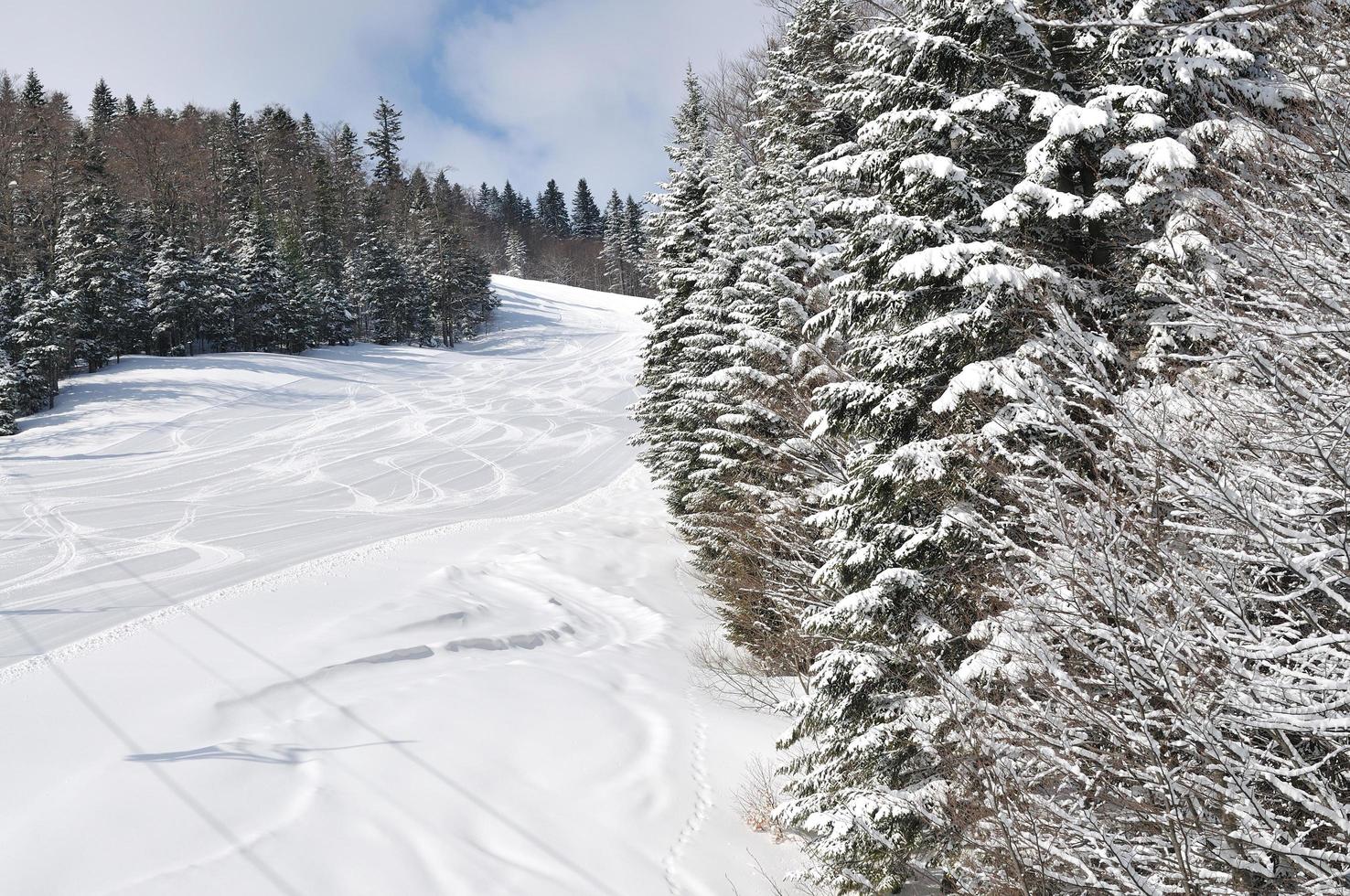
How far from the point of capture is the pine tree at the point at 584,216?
387 ft

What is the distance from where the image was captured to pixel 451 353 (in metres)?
51.9

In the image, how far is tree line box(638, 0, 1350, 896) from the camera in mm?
3377

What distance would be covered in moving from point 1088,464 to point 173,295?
4501 centimetres

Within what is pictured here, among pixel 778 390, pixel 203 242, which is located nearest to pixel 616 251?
pixel 203 242

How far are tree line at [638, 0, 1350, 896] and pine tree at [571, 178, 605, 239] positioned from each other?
378 ft

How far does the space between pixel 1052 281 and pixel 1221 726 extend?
3.84 meters

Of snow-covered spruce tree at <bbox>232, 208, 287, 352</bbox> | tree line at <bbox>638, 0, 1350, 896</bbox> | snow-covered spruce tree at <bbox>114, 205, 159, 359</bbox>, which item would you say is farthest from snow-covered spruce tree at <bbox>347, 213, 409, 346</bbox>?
tree line at <bbox>638, 0, 1350, 896</bbox>

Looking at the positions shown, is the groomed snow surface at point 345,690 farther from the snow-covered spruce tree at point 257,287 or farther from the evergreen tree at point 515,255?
the evergreen tree at point 515,255

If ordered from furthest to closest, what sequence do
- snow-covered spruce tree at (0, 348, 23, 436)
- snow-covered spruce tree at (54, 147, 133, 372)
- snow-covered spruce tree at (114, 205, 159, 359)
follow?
snow-covered spruce tree at (114, 205, 159, 359) → snow-covered spruce tree at (54, 147, 133, 372) → snow-covered spruce tree at (0, 348, 23, 436)

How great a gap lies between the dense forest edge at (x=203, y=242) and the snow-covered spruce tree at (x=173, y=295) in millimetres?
71

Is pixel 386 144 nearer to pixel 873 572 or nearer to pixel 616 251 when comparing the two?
pixel 616 251

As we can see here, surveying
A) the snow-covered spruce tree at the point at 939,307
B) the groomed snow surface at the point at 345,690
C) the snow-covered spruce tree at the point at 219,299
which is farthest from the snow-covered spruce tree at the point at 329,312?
the snow-covered spruce tree at the point at 939,307

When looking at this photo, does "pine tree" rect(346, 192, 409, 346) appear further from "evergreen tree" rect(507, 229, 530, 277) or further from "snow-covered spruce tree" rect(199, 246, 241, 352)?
"evergreen tree" rect(507, 229, 530, 277)

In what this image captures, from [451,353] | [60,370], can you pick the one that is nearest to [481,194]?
[451,353]
